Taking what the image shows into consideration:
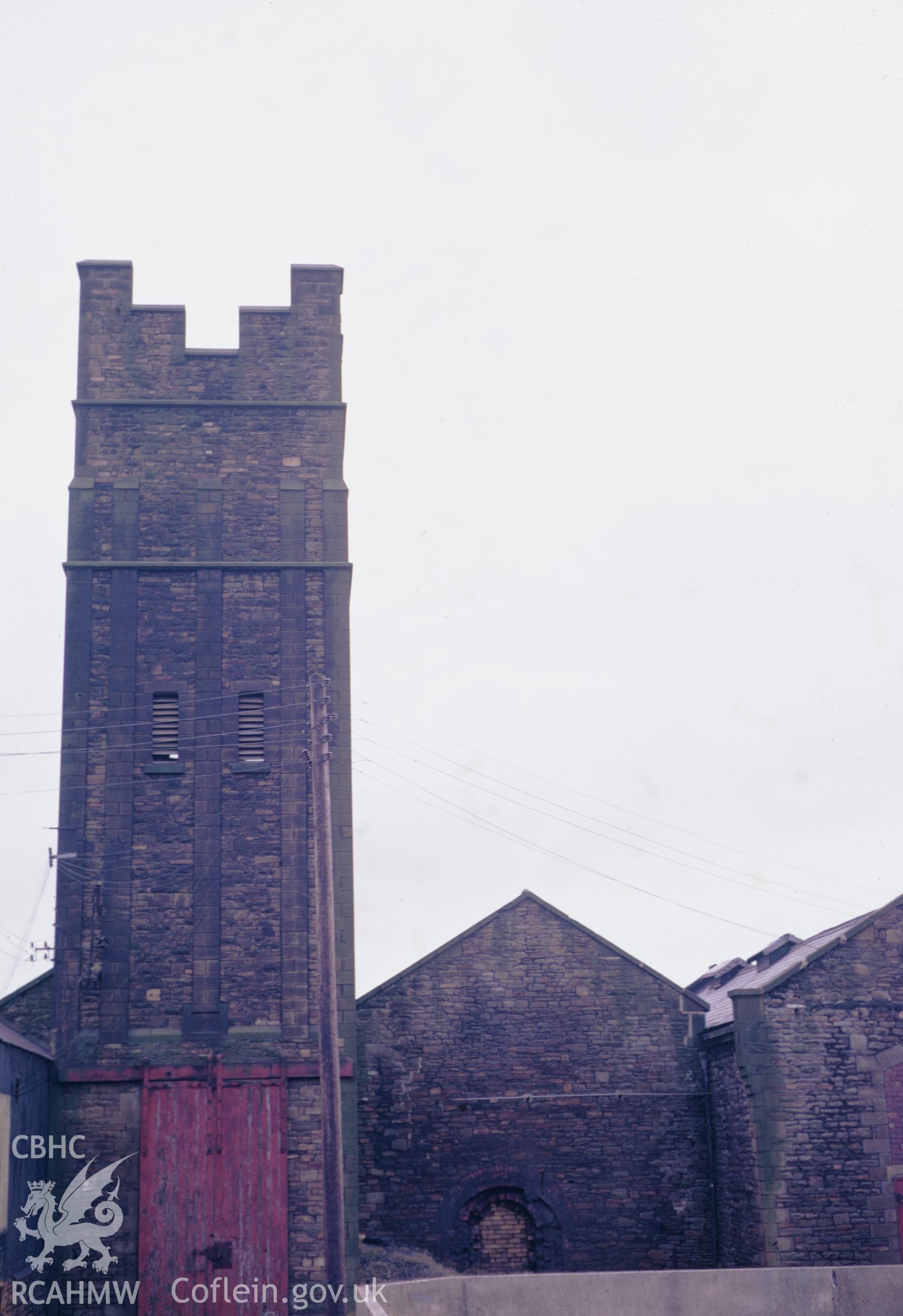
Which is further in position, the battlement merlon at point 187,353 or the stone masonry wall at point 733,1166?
the battlement merlon at point 187,353

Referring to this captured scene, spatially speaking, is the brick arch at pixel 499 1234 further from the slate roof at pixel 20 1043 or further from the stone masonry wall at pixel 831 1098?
the slate roof at pixel 20 1043

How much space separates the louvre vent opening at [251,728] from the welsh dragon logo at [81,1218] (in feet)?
21.3

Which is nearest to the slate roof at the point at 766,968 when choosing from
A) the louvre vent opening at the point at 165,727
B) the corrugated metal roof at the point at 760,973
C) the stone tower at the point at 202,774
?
the corrugated metal roof at the point at 760,973

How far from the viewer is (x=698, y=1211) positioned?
23.3m

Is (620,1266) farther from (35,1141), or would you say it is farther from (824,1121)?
(35,1141)

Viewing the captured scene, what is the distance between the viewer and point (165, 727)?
22109mm

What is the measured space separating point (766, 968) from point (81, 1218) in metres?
12.8

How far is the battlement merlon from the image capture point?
23734 millimetres

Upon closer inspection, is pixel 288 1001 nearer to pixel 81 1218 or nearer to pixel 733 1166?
pixel 81 1218

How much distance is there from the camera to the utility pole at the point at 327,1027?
1611 cm

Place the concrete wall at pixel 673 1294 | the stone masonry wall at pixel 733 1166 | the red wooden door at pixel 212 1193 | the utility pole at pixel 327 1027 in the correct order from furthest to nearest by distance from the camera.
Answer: the stone masonry wall at pixel 733 1166, the red wooden door at pixel 212 1193, the concrete wall at pixel 673 1294, the utility pole at pixel 327 1027

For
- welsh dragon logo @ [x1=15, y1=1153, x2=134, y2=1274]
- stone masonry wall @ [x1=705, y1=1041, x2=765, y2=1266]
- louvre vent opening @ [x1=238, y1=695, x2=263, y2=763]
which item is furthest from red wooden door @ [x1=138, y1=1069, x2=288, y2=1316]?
stone masonry wall @ [x1=705, y1=1041, x2=765, y2=1266]

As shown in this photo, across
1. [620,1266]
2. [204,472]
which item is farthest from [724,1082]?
[204,472]

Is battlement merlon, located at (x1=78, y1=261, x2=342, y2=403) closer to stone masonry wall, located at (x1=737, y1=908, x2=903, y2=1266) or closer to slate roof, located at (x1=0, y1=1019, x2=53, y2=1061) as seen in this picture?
slate roof, located at (x1=0, y1=1019, x2=53, y2=1061)
